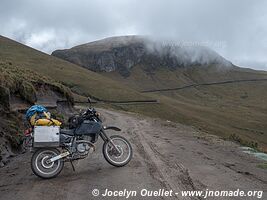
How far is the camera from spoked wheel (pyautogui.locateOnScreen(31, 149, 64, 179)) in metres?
9.80

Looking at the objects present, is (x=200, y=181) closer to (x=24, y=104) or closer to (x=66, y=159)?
(x=66, y=159)

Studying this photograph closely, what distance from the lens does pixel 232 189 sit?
329 inches

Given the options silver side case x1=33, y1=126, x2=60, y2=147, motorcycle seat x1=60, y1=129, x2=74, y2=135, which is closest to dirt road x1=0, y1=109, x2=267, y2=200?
silver side case x1=33, y1=126, x2=60, y2=147

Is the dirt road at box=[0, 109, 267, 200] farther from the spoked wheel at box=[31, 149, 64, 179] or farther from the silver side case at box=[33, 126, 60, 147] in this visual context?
the silver side case at box=[33, 126, 60, 147]

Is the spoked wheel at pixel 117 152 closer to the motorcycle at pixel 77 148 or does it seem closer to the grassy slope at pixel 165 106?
the motorcycle at pixel 77 148

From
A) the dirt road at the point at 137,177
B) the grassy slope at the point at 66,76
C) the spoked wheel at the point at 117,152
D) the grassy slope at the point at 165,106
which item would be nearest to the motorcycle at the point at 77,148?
the spoked wheel at the point at 117,152

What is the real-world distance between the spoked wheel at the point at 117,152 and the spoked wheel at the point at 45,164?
1.46 m

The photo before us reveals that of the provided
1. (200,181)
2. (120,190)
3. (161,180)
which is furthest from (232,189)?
(120,190)

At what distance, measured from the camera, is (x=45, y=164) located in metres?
9.97

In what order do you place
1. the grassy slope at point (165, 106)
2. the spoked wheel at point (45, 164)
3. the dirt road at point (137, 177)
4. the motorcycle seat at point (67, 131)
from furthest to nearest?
the grassy slope at point (165, 106)
the motorcycle seat at point (67, 131)
the spoked wheel at point (45, 164)
the dirt road at point (137, 177)

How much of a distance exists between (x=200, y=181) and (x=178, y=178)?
0.57 metres

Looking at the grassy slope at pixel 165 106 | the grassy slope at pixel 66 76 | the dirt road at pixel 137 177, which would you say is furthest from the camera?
the grassy slope at pixel 66 76

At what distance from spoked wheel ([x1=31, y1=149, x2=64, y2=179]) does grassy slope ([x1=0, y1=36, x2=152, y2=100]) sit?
98.4 metres

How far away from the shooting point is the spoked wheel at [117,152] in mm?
10820
